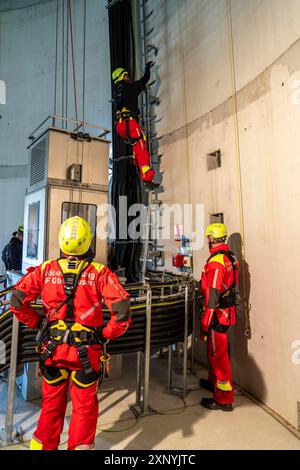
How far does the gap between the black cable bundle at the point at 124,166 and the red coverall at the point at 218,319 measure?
222cm

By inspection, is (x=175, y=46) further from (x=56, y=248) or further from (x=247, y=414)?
(x=247, y=414)

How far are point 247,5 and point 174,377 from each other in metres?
4.45

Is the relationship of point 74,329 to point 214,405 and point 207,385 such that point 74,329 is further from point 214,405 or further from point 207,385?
point 207,385

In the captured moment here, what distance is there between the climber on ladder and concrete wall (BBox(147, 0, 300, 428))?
57cm

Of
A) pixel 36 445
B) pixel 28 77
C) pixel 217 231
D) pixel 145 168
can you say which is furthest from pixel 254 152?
pixel 28 77

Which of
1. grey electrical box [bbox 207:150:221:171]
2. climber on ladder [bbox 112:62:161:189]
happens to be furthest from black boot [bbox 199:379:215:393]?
climber on ladder [bbox 112:62:161:189]

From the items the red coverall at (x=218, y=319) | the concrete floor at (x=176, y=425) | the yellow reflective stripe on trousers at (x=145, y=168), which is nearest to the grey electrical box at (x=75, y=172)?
the yellow reflective stripe on trousers at (x=145, y=168)

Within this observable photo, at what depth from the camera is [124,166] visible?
17.2 ft

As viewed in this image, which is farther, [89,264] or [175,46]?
[175,46]

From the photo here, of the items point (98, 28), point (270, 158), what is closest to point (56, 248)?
point (270, 158)

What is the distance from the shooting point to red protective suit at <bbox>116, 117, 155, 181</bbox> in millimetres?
4293

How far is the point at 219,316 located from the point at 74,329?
1.66 m

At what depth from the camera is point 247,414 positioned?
2750 mm

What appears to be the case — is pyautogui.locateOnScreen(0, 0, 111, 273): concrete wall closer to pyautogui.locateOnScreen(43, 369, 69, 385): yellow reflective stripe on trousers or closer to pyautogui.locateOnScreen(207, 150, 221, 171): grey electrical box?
pyautogui.locateOnScreen(207, 150, 221, 171): grey electrical box
